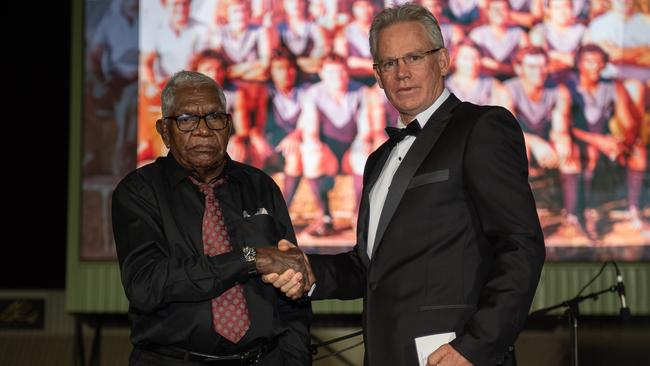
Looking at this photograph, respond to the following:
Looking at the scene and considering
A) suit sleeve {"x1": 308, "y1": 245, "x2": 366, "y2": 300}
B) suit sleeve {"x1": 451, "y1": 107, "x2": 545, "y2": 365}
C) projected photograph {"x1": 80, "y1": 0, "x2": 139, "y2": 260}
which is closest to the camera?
suit sleeve {"x1": 451, "y1": 107, "x2": 545, "y2": 365}

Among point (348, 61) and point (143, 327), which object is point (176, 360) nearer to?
point (143, 327)

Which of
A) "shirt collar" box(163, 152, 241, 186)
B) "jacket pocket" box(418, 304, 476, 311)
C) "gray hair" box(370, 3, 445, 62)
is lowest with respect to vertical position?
"jacket pocket" box(418, 304, 476, 311)

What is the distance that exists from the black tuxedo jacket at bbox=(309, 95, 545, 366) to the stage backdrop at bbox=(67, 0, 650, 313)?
2.61 metres

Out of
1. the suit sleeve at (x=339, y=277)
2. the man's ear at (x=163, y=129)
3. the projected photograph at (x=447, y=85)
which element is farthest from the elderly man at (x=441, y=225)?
the projected photograph at (x=447, y=85)

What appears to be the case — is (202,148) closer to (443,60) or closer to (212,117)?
(212,117)

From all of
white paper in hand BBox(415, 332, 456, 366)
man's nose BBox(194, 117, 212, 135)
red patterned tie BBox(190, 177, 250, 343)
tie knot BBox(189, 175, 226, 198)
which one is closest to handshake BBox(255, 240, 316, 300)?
red patterned tie BBox(190, 177, 250, 343)

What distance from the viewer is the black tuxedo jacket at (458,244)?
6.11ft

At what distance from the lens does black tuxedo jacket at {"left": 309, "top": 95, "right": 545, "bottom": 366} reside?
6.11 ft

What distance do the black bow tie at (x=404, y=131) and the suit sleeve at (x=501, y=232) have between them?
21 cm

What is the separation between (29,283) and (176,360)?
10.9 feet

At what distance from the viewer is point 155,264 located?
7.88ft

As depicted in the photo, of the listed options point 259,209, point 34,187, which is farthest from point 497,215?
point 34,187

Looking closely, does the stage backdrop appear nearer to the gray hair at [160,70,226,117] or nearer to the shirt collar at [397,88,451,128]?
the gray hair at [160,70,226,117]

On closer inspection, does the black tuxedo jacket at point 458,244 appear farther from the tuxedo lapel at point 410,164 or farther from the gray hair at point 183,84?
the gray hair at point 183,84
